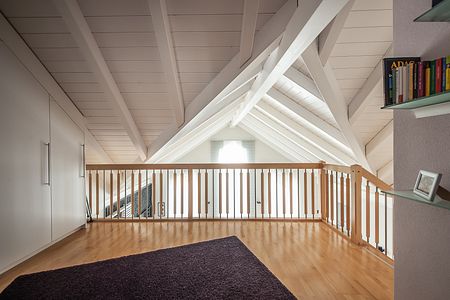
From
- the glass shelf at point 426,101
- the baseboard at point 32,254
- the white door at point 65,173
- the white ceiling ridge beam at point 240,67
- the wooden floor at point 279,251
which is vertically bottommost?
the wooden floor at point 279,251

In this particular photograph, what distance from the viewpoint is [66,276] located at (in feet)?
8.15

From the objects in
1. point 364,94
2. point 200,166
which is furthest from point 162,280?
point 364,94

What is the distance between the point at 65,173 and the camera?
11.5 feet

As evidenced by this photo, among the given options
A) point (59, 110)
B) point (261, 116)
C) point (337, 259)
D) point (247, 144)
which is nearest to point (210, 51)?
point (59, 110)

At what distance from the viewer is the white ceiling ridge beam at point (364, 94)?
315 cm

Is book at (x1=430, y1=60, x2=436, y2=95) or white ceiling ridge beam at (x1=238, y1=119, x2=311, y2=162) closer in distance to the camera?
book at (x1=430, y1=60, x2=436, y2=95)

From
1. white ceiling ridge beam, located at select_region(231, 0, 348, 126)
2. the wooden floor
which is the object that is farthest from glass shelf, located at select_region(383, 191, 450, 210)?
white ceiling ridge beam, located at select_region(231, 0, 348, 126)

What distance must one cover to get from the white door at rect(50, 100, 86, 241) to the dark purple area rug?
923 mm

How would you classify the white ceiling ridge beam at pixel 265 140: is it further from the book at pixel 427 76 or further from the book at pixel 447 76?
the book at pixel 447 76

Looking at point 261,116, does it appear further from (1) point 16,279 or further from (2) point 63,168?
(1) point 16,279

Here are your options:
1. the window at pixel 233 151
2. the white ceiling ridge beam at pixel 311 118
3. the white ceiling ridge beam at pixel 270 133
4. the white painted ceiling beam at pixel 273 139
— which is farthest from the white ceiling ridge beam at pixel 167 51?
the window at pixel 233 151

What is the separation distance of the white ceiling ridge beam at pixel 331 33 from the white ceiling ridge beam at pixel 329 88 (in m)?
0.07

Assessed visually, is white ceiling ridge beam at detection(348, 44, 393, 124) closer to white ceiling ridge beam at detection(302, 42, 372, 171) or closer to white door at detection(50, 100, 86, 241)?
white ceiling ridge beam at detection(302, 42, 372, 171)

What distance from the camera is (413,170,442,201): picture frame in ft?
4.45
